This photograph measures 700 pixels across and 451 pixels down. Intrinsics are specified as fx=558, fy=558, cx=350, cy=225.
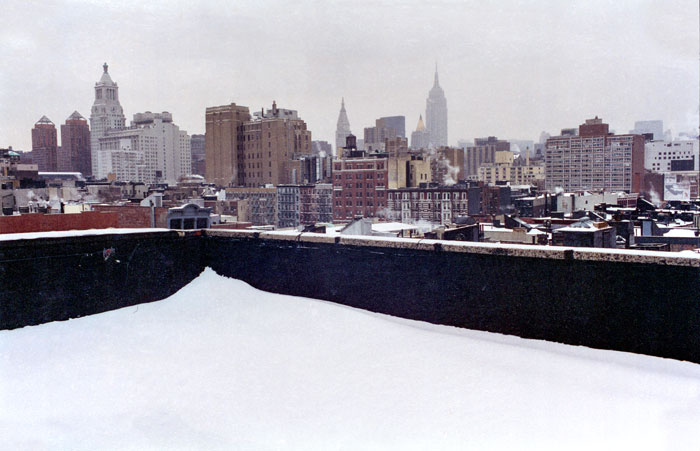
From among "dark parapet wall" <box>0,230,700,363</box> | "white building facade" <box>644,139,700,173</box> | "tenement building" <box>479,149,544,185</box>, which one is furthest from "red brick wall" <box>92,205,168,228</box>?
"tenement building" <box>479,149,544,185</box>

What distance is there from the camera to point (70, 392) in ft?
25.8

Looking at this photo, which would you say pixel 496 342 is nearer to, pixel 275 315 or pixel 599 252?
pixel 599 252

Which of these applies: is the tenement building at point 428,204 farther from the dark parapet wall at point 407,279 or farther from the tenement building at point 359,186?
the dark parapet wall at point 407,279

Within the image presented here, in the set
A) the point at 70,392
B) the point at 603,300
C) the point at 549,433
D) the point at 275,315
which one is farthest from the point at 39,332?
the point at 603,300

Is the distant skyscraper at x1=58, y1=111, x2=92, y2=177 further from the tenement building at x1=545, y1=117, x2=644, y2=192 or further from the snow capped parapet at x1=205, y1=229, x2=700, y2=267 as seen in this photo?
the snow capped parapet at x1=205, y1=229, x2=700, y2=267

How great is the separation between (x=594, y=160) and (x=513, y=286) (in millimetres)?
166696

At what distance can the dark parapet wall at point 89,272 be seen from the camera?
10625 mm

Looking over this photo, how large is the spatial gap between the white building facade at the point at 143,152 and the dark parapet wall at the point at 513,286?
16910cm

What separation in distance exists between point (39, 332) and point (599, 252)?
1013 cm

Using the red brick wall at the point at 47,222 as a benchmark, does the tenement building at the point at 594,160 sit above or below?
above

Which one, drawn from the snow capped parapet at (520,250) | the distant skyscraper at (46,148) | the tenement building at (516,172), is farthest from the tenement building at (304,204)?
the snow capped parapet at (520,250)

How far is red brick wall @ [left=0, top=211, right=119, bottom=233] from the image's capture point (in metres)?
16.4

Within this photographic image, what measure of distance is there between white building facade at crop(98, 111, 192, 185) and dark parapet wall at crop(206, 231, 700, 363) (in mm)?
169103

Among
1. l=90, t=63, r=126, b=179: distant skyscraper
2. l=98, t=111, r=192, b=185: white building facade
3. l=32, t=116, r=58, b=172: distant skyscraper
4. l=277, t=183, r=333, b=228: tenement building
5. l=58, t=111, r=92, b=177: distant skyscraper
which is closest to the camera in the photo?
l=32, t=116, r=58, b=172: distant skyscraper
